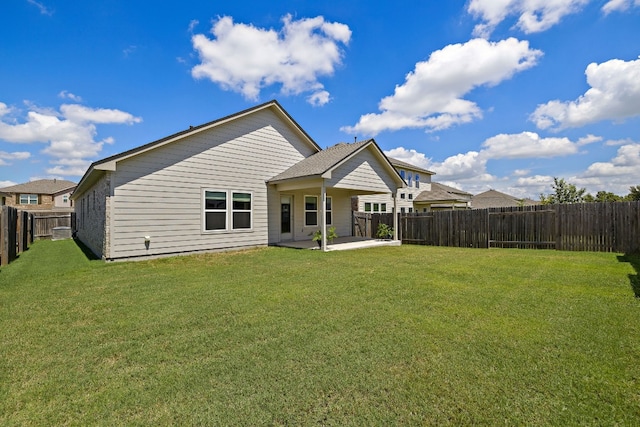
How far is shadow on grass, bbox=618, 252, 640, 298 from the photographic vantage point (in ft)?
18.0

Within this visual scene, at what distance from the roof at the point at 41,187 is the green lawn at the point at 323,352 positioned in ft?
143

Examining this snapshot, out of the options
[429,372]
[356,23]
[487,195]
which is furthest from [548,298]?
[487,195]

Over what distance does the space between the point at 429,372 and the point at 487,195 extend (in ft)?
183

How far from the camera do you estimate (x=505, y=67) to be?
1241cm

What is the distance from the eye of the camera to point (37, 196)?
37500 millimetres

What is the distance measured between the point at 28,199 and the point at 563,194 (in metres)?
63.1

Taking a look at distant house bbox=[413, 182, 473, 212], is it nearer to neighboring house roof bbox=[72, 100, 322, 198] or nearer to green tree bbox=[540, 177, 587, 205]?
green tree bbox=[540, 177, 587, 205]

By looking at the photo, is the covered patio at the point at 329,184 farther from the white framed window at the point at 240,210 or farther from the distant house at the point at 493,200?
the distant house at the point at 493,200

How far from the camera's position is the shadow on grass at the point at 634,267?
5.47 m

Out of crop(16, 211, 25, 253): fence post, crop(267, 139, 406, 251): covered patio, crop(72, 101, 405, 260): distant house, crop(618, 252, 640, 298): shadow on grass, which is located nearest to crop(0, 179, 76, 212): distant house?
crop(16, 211, 25, 253): fence post

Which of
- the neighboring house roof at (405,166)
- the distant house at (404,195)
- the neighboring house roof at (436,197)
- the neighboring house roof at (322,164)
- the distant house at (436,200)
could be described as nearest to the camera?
the neighboring house roof at (322,164)

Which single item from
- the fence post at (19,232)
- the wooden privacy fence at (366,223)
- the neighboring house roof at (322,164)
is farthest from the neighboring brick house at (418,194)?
the fence post at (19,232)

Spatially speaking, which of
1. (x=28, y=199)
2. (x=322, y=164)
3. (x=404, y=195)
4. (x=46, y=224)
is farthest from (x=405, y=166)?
(x=28, y=199)

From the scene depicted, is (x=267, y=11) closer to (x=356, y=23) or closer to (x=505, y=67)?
(x=356, y=23)
